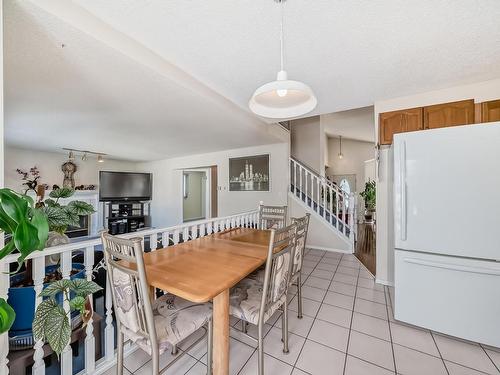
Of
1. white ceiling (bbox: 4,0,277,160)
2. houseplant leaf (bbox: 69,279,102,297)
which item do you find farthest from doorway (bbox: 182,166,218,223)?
houseplant leaf (bbox: 69,279,102,297)

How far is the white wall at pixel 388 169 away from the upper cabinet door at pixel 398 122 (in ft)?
0.31

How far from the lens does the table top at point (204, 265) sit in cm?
112

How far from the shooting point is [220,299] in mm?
1219

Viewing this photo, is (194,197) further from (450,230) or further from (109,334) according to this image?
(450,230)

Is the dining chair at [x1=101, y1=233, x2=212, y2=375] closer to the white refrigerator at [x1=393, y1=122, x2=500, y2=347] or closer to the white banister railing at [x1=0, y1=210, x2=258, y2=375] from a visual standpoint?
the white banister railing at [x1=0, y1=210, x2=258, y2=375]

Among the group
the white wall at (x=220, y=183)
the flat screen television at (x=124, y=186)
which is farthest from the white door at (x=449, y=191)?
the flat screen television at (x=124, y=186)

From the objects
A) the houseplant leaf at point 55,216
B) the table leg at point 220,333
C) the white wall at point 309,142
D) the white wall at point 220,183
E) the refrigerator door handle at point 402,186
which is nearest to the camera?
the houseplant leaf at point 55,216

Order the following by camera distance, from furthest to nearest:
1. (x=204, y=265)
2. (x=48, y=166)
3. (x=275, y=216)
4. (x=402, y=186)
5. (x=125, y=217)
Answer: (x=125, y=217) → (x=48, y=166) → (x=275, y=216) → (x=402, y=186) → (x=204, y=265)

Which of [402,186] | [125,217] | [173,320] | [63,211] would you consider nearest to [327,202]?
[402,186]

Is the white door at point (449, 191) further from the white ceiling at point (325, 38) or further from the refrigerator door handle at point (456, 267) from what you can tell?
the white ceiling at point (325, 38)

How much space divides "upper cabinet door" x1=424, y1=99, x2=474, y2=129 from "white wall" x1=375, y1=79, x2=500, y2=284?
0.10 m

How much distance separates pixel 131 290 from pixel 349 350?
163cm

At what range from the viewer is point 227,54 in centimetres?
172

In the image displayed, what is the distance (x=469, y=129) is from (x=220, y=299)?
2.19 metres
